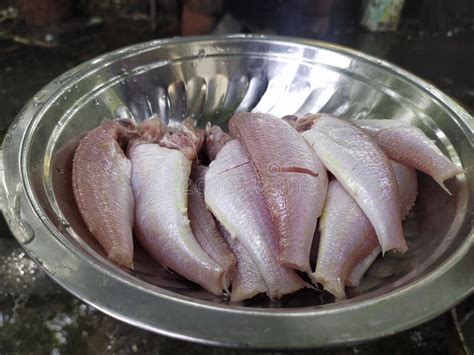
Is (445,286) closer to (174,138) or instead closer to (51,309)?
(174,138)

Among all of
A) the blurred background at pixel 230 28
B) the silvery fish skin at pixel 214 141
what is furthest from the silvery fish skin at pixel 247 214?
the blurred background at pixel 230 28

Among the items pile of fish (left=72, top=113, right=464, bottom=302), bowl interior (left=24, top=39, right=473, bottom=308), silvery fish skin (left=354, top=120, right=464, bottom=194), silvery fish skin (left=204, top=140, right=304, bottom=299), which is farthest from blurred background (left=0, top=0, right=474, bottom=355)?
silvery fish skin (left=354, top=120, right=464, bottom=194)

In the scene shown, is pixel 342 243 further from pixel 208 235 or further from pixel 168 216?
pixel 168 216

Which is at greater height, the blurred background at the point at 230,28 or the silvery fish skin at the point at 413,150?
the silvery fish skin at the point at 413,150

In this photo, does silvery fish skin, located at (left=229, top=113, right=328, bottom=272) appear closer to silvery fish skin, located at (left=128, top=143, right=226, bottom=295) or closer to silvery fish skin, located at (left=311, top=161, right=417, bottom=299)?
silvery fish skin, located at (left=311, top=161, right=417, bottom=299)

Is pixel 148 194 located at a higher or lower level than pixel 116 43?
higher

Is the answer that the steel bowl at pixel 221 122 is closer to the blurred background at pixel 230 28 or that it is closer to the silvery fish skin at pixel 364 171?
the silvery fish skin at pixel 364 171

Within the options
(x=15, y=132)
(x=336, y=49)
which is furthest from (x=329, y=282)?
(x=336, y=49)
